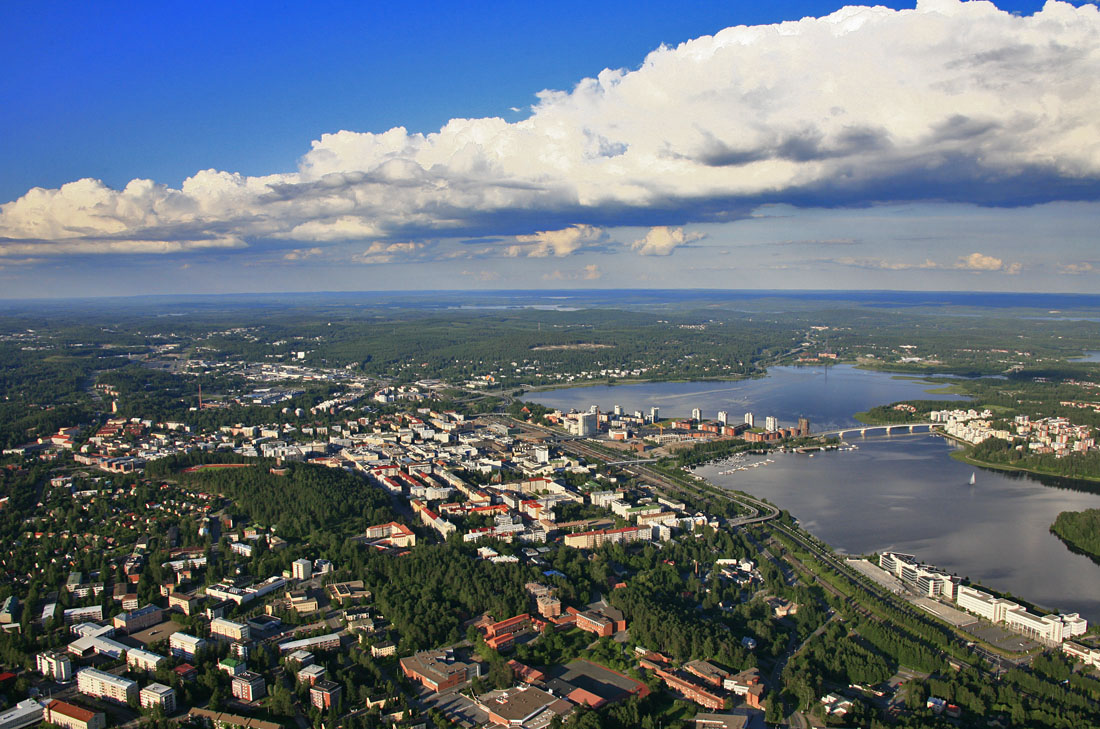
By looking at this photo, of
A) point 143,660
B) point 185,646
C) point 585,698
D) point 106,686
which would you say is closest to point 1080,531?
point 585,698

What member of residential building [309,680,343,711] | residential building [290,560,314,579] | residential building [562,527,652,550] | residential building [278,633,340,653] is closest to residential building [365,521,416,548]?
residential building [290,560,314,579]

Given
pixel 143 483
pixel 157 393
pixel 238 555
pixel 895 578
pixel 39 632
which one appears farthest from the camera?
pixel 157 393

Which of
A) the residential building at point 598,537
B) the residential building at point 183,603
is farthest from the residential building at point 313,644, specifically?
the residential building at point 598,537

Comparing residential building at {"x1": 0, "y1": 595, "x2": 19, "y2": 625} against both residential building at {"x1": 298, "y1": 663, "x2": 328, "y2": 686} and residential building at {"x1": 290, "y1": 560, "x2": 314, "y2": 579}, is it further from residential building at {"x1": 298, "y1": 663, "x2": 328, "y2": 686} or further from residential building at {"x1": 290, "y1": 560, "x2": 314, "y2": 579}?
residential building at {"x1": 298, "y1": 663, "x2": 328, "y2": 686}

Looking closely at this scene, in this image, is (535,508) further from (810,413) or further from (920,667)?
(810,413)

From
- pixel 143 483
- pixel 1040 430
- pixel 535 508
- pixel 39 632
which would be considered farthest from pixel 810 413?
pixel 39 632
